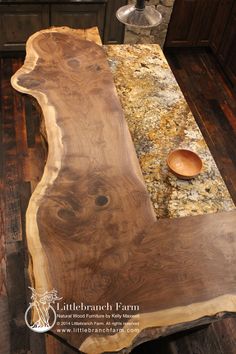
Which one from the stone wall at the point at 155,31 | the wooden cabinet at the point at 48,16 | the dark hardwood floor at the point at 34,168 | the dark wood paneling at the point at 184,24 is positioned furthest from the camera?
the dark wood paneling at the point at 184,24

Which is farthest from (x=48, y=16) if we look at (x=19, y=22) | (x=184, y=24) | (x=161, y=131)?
(x=161, y=131)

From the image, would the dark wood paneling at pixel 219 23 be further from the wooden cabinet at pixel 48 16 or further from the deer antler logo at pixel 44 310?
the deer antler logo at pixel 44 310

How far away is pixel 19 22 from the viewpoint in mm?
3451

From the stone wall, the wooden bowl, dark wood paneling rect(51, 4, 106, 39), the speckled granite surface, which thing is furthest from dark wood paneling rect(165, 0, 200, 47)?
the wooden bowl

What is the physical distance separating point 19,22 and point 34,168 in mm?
1573

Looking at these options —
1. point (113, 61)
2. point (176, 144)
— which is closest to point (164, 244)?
point (176, 144)

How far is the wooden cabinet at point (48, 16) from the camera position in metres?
3.35

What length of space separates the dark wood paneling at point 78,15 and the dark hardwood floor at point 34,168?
655mm

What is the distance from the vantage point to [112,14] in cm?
352

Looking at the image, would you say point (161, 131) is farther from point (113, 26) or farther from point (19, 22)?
point (19, 22)

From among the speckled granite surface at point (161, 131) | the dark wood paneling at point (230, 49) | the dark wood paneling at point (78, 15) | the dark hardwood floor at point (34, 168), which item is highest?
the speckled granite surface at point (161, 131)

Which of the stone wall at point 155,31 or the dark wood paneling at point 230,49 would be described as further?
the dark wood paneling at point 230,49

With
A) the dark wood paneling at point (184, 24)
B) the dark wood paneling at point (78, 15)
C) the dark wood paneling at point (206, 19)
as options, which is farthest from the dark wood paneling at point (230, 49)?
the dark wood paneling at point (78, 15)

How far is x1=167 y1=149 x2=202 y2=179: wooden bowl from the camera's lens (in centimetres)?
185
